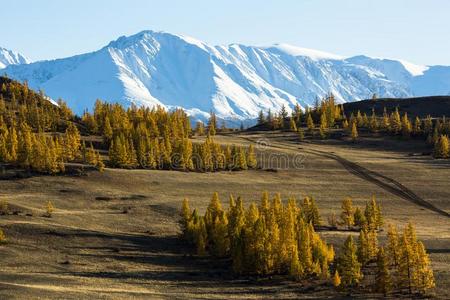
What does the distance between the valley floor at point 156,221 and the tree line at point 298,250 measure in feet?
9.73

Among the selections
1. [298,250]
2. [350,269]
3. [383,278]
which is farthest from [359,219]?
[383,278]

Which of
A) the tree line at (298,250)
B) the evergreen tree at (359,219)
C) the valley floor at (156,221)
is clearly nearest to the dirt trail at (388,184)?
the valley floor at (156,221)

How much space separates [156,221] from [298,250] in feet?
122

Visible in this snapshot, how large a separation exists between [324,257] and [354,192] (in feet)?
225

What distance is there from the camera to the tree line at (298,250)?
Result: 8562cm

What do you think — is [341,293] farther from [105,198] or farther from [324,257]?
[105,198]

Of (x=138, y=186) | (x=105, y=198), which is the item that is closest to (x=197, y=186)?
(x=138, y=186)

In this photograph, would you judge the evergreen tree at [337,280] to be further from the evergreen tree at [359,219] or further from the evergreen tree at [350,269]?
the evergreen tree at [359,219]

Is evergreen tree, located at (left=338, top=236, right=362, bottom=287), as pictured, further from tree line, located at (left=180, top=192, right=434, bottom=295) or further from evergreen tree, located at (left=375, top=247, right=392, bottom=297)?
evergreen tree, located at (left=375, top=247, right=392, bottom=297)

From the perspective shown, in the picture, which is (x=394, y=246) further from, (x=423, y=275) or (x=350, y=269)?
(x=350, y=269)

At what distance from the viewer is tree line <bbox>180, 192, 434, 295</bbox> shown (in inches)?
3371

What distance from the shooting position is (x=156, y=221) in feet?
402

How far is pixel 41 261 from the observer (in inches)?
3543

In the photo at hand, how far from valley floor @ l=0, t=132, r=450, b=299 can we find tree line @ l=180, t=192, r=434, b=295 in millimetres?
2966
